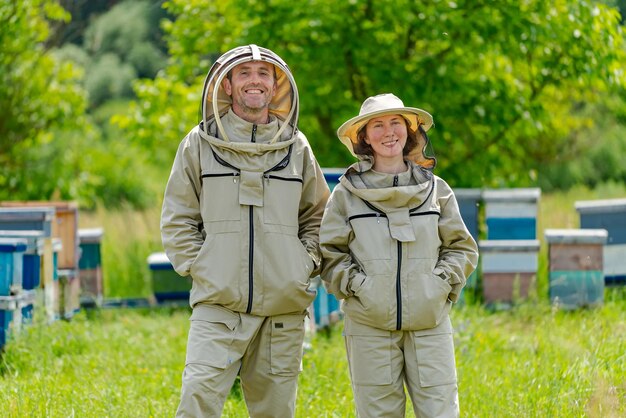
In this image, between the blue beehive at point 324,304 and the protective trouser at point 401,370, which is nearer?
the protective trouser at point 401,370

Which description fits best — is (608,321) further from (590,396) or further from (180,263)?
(180,263)

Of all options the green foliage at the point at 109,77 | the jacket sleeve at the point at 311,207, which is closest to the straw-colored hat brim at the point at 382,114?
the jacket sleeve at the point at 311,207

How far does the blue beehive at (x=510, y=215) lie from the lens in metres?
8.13

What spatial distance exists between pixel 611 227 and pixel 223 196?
5016mm

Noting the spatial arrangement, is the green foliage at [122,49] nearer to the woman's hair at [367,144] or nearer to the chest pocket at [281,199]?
the woman's hair at [367,144]

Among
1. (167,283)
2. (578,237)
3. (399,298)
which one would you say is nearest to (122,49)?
(167,283)

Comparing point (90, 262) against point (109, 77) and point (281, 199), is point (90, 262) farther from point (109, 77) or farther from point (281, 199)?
point (109, 77)

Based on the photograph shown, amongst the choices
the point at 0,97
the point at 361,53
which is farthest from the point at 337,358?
the point at 0,97

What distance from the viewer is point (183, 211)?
411 centimetres

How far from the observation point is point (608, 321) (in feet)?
22.7

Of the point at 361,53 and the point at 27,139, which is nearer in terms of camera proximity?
the point at 361,53

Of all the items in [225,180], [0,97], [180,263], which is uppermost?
[0,97]

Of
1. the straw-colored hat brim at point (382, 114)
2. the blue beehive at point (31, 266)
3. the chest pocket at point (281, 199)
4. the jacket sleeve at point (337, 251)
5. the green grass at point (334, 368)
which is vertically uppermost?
the straw-colored hat brim at point (382, 114)

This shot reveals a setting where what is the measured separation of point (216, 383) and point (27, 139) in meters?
9.50
